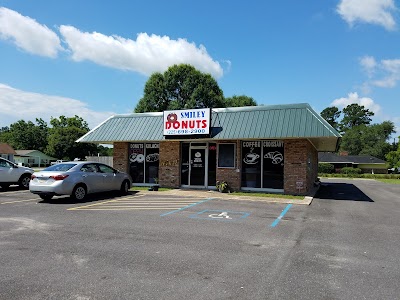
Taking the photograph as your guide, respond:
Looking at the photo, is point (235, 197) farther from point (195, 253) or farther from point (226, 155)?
point (195, 253)

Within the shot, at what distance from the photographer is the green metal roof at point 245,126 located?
1446 centimetres

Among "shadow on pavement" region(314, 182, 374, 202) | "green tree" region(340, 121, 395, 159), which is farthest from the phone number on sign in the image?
"green tree" region(340, 121, 395, 159)

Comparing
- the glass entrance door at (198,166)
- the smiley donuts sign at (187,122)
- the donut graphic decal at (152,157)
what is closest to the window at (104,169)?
the smiley donuts sign at (187,122)

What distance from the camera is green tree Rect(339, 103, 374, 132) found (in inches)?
4146

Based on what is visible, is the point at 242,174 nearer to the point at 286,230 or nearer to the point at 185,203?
the point at 185,203

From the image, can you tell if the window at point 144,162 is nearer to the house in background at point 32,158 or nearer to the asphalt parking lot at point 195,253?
the asphalt parking lot at point 195,253

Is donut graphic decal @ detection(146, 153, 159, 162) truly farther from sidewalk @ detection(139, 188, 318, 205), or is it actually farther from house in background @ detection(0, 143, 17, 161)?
house in background @ detection(0, 143, 17, 161)

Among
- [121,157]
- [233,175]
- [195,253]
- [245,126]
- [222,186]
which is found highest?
[245,126]

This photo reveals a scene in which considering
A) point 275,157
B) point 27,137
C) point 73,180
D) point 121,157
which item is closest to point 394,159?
point 275,157

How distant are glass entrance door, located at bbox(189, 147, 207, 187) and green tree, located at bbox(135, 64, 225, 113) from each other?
26514 mm

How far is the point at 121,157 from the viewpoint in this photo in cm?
1938

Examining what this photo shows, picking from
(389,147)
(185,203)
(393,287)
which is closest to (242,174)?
(185,203)

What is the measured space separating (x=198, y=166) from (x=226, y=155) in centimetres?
180

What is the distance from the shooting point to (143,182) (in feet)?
63.1
